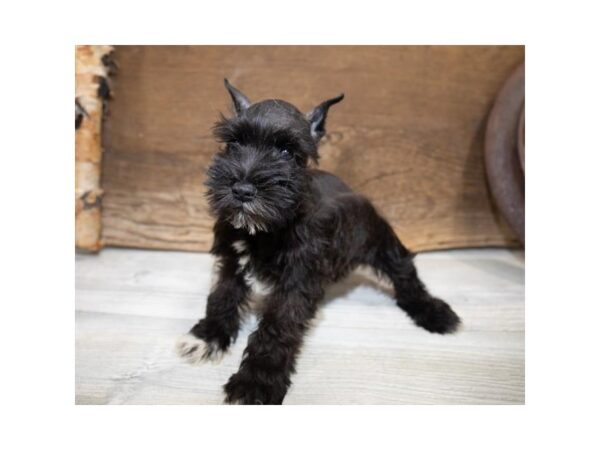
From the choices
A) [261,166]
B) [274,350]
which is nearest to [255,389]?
[274,350]

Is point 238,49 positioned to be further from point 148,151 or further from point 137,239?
point 137,239

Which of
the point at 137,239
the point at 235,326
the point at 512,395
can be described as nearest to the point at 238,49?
the point at 137,239

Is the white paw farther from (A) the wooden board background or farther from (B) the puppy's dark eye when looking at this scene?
(A) the wooden board background

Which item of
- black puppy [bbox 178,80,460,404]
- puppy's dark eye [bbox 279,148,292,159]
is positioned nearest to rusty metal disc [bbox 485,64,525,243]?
black puppy [bbox 178,80,460,404]

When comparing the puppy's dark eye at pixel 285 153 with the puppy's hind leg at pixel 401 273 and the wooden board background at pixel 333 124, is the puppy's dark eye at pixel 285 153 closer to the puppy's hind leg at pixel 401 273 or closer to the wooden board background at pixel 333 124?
the puppy's hind leg at pixel 401 273

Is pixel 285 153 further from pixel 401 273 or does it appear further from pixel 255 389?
pixel 401 273

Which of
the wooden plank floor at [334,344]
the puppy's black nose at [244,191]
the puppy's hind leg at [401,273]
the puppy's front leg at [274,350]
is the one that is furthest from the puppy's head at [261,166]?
the puppy's hind leg at [401,273]
